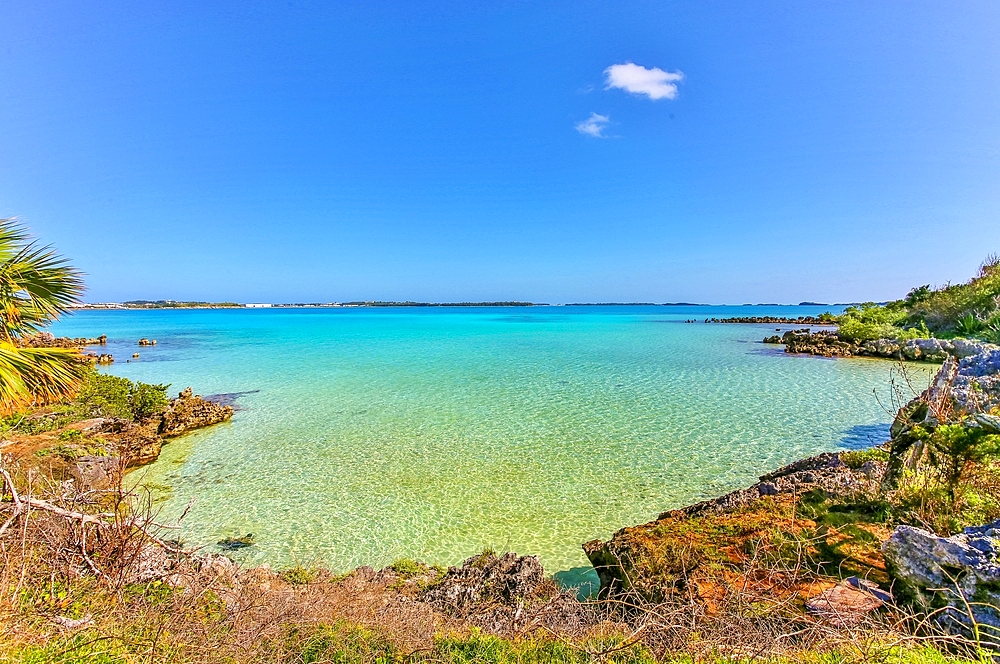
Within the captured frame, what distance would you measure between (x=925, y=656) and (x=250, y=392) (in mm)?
19600

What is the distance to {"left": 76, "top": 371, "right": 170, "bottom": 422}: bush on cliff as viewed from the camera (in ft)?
36.9

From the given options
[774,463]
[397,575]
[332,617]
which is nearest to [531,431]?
[774,463]

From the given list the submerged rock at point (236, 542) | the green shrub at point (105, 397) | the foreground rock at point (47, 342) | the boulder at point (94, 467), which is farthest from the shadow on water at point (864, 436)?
the green shrub at point (105, 397)

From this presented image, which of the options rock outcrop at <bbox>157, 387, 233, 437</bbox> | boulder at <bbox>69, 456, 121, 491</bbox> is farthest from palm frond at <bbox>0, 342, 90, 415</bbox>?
rock outcrop at <bbox>157, 387, 233, 437</bbox>

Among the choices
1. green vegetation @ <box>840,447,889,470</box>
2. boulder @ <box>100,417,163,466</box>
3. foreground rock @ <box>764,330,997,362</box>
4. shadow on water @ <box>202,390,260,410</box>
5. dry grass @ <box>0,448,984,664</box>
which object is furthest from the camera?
foreground rock @ <box>764,330,997,362</box>

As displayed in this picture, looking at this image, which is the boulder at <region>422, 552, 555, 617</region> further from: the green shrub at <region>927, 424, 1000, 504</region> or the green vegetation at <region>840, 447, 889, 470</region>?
the green vegetation at <region>840, 447, 889, 470</region>

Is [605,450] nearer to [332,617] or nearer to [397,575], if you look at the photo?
[397,575]

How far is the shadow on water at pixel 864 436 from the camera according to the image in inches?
399

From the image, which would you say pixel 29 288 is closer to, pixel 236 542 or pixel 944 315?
pixel 236 542

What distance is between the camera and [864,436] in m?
10.7

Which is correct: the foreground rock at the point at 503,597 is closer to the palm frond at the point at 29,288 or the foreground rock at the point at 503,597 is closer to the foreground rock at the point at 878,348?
the palm frond at the point at 29,288

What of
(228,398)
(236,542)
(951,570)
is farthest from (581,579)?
(228,398)

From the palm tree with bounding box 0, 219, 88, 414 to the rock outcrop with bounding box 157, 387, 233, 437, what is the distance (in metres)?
7.00

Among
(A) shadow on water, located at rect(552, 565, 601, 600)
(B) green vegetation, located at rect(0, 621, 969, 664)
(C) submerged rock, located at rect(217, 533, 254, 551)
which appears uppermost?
(B) green vegetation, located at rect(0, 621, 969, 664)
